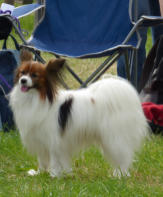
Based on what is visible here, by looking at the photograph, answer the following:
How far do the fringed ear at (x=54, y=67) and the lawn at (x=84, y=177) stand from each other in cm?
70

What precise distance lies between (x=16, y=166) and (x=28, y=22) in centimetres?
862

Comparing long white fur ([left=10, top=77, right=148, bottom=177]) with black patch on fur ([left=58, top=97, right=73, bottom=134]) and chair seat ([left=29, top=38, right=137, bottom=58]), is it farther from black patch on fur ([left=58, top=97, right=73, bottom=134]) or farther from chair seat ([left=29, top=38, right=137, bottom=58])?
chair seat ([left=29, top=38, right=137, bottom=58])

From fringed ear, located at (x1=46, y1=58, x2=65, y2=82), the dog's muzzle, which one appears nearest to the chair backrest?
fringed ear, located at (x1=46, y1=58, x2=65, y2=82)

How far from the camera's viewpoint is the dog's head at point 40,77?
3.23m

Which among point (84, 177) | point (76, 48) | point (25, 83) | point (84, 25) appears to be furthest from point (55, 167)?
point (84, 25)

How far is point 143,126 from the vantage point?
11.2ft

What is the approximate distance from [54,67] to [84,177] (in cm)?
81

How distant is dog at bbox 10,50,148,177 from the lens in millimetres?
3262

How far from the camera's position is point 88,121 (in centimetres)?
329

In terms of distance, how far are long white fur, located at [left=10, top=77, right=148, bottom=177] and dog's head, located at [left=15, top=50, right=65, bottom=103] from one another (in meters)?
0.04

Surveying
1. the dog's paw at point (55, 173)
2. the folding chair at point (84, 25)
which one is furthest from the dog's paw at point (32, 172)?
the folding chair at point (84, 25)

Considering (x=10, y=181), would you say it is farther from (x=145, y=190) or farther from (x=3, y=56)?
(x=3, y=56)

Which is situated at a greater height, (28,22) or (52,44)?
(52,44)

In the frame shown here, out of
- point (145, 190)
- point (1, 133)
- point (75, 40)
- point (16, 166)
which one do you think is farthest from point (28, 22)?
point (145, 190)
